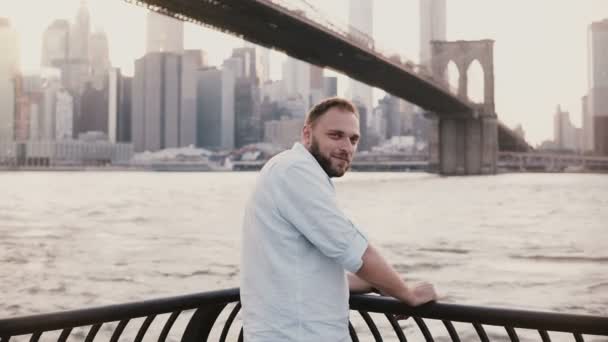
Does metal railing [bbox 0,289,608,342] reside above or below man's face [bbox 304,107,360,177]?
below

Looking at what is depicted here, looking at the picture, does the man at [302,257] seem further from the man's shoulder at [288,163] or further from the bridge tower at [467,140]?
the bridge tower at [467,140]

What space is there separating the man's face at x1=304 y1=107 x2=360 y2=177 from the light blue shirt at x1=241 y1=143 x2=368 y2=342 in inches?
2.6

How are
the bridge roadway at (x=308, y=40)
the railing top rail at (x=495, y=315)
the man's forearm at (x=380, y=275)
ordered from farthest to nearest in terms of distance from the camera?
the bridge roadway at (x=308, y=40), the man's forearm at (x=380, y=275), the railing top rail at (x=495, y=315)

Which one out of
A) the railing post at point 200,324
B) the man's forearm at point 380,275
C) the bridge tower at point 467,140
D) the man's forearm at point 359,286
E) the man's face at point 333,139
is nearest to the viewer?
the man's forearm at point 380,275

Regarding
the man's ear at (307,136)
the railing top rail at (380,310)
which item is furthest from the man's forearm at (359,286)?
the man's ear at (307,136)

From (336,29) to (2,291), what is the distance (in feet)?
107

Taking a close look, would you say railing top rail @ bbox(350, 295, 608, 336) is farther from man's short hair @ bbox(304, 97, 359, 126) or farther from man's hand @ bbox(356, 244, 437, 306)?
man's short hair @ bbox(304, 97, 359, 126)

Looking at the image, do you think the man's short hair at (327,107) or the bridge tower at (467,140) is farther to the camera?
the bridge tower at (467,140)

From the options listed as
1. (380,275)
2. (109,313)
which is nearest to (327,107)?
(380,275)

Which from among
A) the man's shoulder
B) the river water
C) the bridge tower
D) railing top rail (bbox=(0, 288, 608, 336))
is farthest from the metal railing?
the bridge tower

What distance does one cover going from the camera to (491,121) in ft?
240

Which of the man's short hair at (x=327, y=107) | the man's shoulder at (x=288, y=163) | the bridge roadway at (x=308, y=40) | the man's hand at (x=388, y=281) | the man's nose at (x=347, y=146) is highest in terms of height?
the bridge roadway at (x=308, y=40)

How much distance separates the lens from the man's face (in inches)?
86.4

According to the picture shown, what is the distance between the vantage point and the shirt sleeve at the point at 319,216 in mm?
2018
